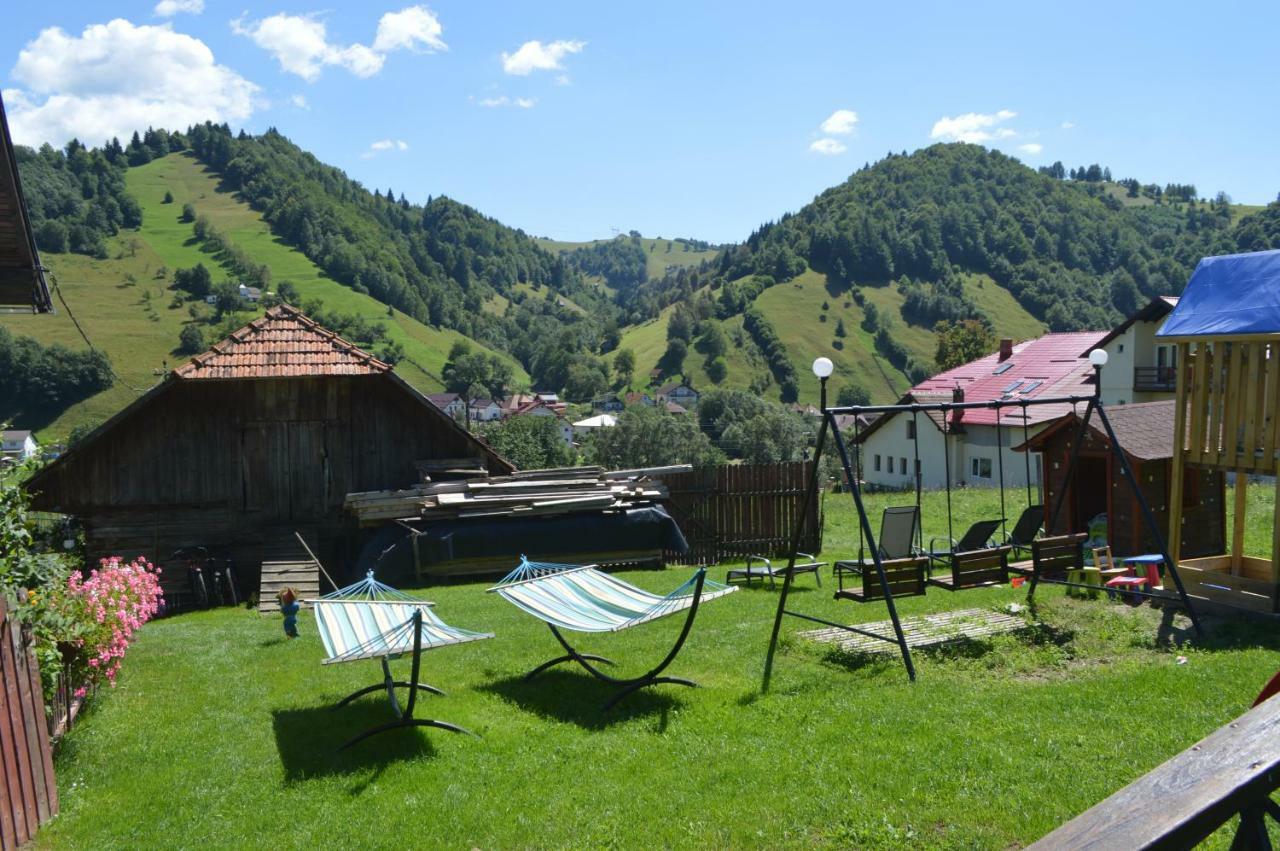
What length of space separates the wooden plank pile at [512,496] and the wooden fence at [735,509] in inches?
20.1

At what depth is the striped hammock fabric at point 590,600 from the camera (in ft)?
25.9

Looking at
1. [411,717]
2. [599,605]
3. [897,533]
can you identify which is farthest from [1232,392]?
[411,717]

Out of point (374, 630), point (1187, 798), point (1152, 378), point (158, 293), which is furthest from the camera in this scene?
point (158, 293)

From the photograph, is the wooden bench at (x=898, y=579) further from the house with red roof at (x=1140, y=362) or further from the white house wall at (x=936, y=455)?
the house with red roof at (x=1140, y=362)

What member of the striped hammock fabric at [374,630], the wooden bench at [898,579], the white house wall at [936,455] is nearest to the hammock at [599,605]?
the striped hammock fabric at [374,630]

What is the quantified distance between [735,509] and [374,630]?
40.9ft

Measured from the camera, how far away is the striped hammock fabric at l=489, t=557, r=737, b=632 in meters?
7.91

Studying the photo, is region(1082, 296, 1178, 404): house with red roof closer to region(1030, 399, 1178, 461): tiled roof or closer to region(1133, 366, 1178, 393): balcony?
region(1133, 366, 1178, 393): balcony

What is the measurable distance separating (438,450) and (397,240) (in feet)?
571

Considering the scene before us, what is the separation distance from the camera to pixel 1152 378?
43344 millimetres

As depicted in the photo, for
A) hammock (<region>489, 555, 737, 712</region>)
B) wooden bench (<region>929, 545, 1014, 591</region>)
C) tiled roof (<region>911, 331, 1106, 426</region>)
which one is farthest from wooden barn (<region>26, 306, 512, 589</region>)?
tiled roof (<region>911, 331, 1106, 426</region>)

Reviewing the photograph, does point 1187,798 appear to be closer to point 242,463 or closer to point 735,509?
point 735,509

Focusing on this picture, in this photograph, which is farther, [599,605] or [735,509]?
[735,509]

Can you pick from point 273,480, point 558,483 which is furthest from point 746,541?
point 273,480
